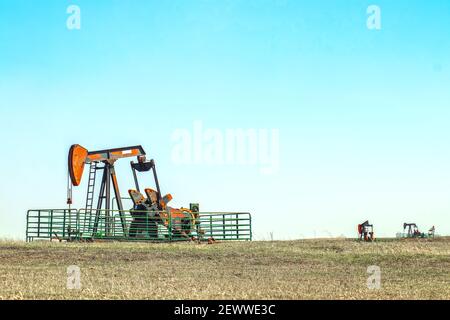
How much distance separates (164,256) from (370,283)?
7.79 metres

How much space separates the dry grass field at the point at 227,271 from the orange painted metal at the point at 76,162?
6.16m

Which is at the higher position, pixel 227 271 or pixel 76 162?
pixel 76 162

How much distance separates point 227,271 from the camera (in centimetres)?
1598

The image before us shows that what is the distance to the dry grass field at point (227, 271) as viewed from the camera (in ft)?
37.9

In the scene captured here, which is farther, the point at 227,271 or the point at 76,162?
the point at 76,162

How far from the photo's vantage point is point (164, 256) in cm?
1973

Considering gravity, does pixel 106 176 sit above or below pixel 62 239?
above

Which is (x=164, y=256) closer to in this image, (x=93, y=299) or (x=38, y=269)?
(x=38, y=269)

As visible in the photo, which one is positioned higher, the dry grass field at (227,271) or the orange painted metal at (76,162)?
the orange painted metal at (76,162)

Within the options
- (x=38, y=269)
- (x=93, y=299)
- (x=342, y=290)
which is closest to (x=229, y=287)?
(x=342, y=290)

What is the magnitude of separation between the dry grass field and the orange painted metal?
20.2ft

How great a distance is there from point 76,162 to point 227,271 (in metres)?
14.6

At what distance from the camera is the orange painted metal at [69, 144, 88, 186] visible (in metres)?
28.6
